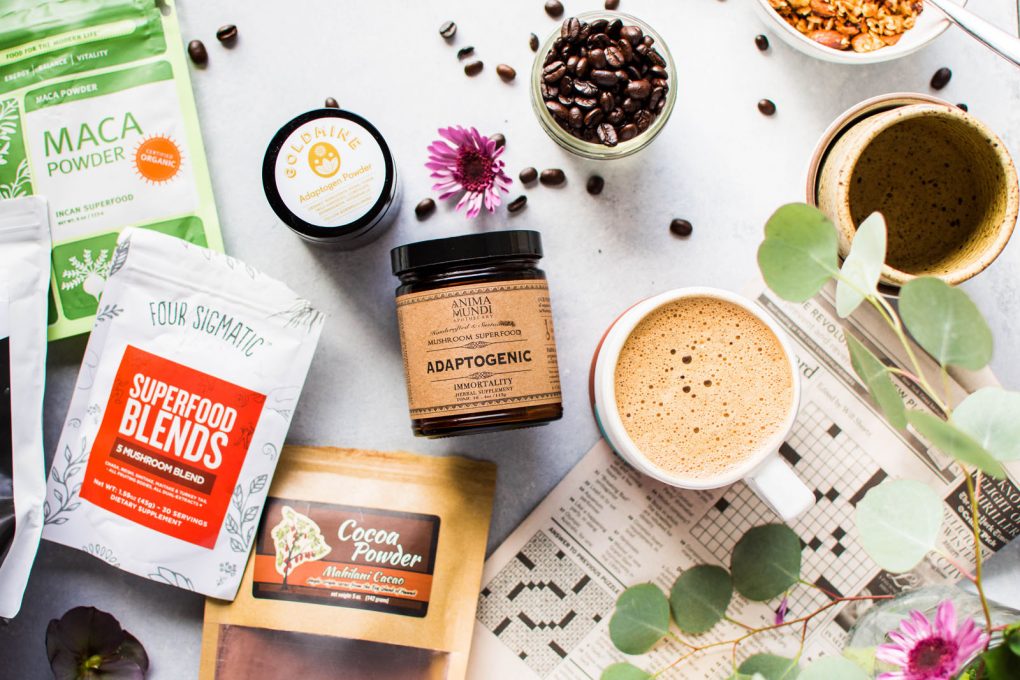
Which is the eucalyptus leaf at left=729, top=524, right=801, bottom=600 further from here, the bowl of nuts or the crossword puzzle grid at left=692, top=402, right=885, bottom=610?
the bowl of nuts

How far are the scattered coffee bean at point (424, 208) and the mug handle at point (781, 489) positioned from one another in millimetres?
424

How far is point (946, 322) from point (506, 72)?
514 millimetres

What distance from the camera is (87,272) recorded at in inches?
32.9

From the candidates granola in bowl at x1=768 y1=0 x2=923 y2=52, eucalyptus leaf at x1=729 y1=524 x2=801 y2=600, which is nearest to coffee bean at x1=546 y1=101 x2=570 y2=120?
granola in bowl at x1=768 y1=0 x2=923 y2=52

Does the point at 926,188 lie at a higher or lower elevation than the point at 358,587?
higher

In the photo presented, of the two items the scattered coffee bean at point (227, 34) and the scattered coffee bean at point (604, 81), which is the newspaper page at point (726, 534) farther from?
the scattered coffee bean at point (227, 34)

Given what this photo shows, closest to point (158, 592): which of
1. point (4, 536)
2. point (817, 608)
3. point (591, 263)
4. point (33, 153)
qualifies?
point (4, 536)

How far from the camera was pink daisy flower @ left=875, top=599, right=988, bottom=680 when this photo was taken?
52 cm

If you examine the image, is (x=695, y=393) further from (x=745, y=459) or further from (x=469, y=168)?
(x=469, y=168)

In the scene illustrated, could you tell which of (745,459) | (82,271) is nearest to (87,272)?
(82,271)

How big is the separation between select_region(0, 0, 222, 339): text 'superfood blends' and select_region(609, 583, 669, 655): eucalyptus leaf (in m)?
0.57

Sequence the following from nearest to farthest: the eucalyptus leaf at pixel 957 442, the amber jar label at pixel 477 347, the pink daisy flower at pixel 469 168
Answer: the eucalyptus leaf at pixel 957 442, the amber jar label at pixel 477 347, the pink daisy flower at pixel 469 168

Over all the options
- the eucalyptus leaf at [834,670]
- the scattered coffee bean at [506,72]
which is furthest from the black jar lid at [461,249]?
the eucalyptus leaf at [834,670]

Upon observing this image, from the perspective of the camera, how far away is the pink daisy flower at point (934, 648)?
0.52 metres
